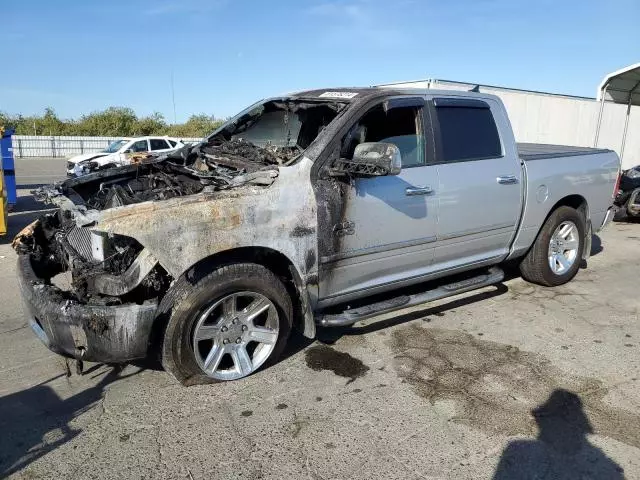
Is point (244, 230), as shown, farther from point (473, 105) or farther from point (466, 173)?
point (473, 105)

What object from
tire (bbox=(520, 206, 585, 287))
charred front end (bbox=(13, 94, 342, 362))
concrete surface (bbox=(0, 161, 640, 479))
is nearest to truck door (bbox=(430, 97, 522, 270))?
tire (bbox=(520, 206, 585, 287))

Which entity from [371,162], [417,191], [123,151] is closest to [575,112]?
[417,191]

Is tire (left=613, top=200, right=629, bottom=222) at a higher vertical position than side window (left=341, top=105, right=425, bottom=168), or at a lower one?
lower

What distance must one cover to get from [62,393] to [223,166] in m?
1.97

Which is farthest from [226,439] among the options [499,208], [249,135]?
[499,208]

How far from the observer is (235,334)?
11.3 feet

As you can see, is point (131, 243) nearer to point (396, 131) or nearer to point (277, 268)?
point (277, 268)

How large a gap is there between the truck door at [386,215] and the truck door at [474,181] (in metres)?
0.16

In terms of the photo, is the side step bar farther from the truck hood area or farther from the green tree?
the green tree

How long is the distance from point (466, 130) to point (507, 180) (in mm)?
609

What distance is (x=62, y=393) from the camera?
3.34 m

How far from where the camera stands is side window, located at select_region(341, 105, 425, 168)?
3.91 meters

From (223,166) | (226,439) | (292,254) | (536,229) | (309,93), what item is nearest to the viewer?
(226,439)

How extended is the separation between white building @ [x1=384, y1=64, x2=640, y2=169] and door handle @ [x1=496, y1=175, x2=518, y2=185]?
22.5 feet
